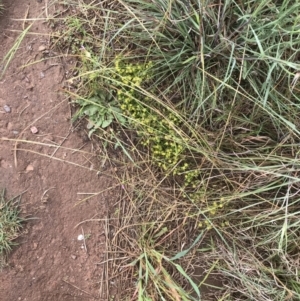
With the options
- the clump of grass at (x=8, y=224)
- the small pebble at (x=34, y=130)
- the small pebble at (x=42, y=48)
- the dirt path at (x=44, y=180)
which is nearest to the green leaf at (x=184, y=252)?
the dirt path at (x=44, y=180)

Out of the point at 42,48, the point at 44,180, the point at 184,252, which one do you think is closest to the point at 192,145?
the point at 184,252

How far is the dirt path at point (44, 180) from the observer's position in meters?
1.83

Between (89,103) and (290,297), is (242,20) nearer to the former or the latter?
(89,103)

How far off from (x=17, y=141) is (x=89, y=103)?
31cm

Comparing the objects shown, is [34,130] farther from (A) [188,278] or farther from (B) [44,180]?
(A) [188,278]

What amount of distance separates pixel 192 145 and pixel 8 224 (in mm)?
739

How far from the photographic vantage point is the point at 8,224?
1791 mm

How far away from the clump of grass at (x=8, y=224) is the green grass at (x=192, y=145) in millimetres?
369

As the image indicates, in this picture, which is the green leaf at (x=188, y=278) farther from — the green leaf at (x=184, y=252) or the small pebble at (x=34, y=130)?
the small pebble at (x=34, y=130)

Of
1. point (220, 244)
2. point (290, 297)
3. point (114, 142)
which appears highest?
point (114, 142)

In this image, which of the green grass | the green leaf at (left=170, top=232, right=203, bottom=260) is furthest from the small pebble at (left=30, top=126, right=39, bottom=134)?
the green leaf at (left=170, top=232, right=203, bottom=260)

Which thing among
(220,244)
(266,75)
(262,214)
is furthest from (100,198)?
(266,75)

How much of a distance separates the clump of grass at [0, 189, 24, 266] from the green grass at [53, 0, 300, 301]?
1.21ft

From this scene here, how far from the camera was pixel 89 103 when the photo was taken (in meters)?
1.84
